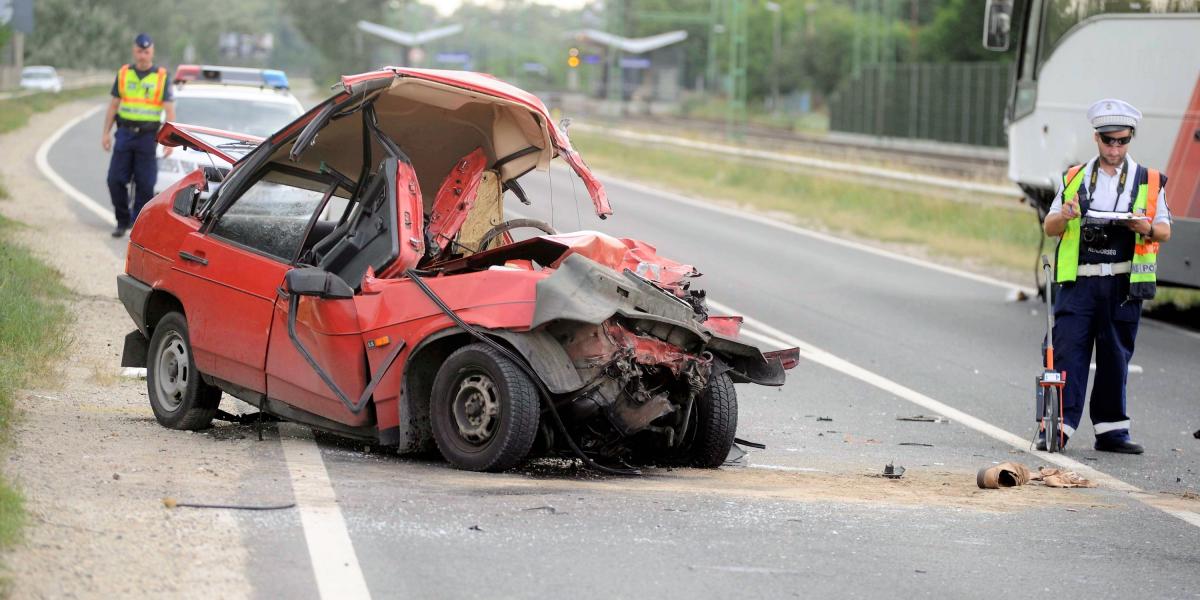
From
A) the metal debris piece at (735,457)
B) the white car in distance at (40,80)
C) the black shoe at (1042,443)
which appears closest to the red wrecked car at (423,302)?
the metal debris piece at (735,457)

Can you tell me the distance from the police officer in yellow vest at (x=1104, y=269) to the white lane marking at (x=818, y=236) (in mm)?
7555

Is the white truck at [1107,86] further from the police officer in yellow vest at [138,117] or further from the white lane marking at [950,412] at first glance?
the police officer in yellow vest at [138,117]

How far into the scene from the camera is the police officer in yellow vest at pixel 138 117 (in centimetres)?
1570

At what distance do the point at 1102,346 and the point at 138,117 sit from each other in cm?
1048

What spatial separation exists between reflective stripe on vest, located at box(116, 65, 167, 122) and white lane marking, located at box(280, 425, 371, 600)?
9079mm

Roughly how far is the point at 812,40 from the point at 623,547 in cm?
8456

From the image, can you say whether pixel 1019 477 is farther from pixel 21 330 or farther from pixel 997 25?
pixel 997 25

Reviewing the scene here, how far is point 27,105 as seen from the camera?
155 ft

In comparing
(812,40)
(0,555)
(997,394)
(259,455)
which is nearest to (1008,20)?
(997,394)

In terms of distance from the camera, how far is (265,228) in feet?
25.7

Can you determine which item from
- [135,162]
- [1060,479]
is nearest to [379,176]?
[1060,479]

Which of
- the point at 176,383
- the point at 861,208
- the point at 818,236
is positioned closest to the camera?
the point at 176,383

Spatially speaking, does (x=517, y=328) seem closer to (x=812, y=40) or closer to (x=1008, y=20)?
(x=1008, y=20)

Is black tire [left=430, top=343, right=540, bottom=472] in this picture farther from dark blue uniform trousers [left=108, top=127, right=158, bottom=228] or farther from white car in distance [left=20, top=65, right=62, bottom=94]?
white car in distance [left=20, top=65, right=62, bottom=94]
